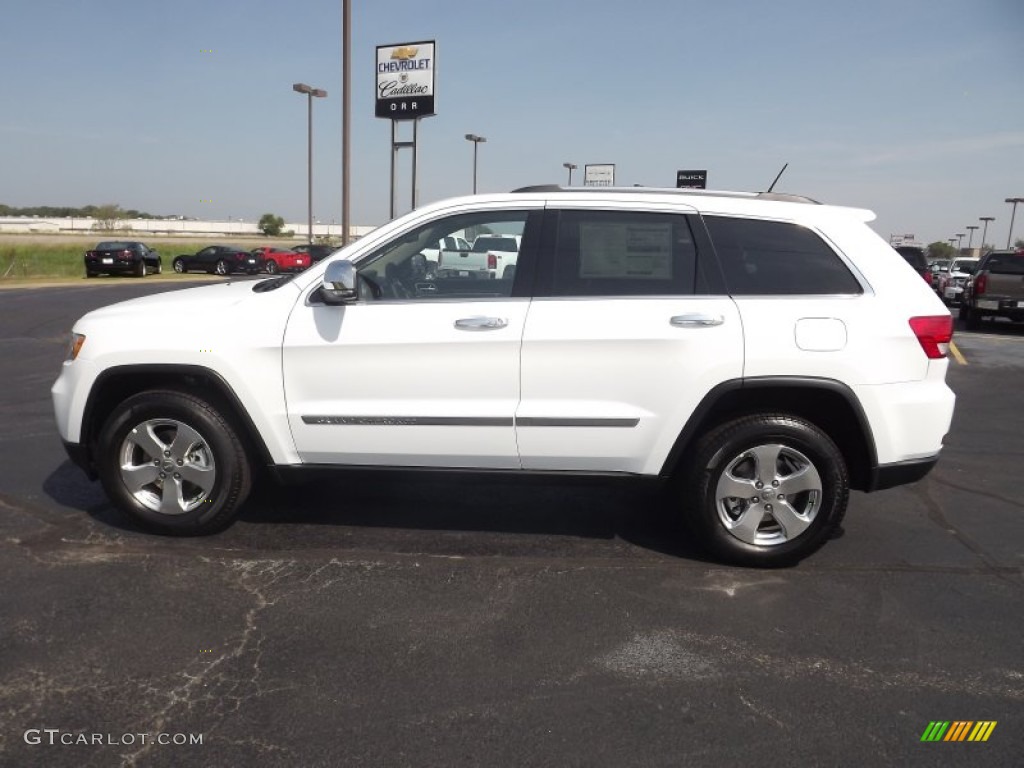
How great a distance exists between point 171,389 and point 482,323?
173 cm

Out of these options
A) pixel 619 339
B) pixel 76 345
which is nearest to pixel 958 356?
pixel 619 339

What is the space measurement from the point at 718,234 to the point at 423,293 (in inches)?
61.3

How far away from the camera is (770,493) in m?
4.13

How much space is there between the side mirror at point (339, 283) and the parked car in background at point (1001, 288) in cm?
1601

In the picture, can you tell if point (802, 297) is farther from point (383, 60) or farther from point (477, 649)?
point (383, 60)

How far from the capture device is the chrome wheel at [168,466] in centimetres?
435

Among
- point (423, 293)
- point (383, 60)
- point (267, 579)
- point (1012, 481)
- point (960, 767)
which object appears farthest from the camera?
point (383, 60)

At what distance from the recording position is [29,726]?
275 cm

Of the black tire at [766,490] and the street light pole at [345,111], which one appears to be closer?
the black tire at [766,490]

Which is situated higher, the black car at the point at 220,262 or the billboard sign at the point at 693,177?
the billboard sign at the point at 693,177

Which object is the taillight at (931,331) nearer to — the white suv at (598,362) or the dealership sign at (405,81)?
the white suv at (598,362)

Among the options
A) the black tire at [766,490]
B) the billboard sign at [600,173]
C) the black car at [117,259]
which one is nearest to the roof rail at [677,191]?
the black tire at [766,490]

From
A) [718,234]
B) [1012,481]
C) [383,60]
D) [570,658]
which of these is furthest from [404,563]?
[383,60]

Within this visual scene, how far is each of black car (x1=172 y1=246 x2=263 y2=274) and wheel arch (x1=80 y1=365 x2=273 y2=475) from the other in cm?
3515
